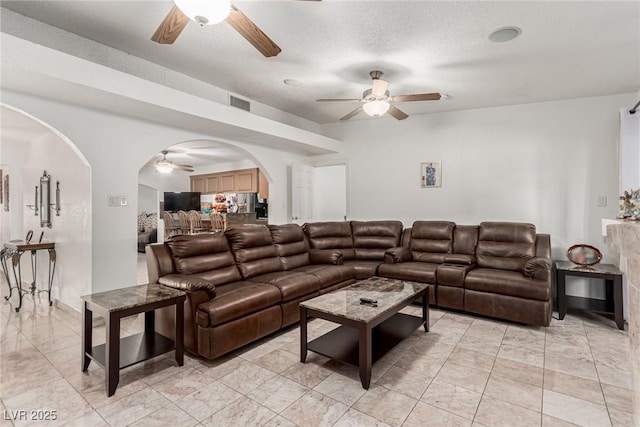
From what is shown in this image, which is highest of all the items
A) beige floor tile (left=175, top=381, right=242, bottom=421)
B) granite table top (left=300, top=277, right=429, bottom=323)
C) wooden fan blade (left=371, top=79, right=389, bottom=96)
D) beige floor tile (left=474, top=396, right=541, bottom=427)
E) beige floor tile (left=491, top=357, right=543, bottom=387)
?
wooden fan blade (left=371, top=79, right=389, bottom=96)

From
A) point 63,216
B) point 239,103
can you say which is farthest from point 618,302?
point 63,216

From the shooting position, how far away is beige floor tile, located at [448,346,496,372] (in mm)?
2551

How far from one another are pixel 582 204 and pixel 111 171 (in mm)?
5653

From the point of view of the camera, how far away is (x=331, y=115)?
5.39 meters

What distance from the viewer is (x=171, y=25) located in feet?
6.63

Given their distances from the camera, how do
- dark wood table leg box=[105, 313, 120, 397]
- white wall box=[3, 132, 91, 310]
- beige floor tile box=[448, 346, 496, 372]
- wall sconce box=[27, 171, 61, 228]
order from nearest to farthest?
dark wood table leg box=[105, 313, 120, 397] < beige floor tile box=[448, 346, 496, 372] < white wall box=[3, 132, 91, 310] < wall sconce box=[27, 171, 61, 228]

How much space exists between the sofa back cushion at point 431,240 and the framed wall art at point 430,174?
75cm

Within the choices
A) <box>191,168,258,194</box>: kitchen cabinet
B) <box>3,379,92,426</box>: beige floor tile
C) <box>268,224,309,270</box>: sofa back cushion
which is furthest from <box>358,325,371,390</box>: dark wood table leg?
<box>191,168,258,194</box>: kitchen cabinet

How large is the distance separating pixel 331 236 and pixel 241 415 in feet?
10.3

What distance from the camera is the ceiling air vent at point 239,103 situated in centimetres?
425

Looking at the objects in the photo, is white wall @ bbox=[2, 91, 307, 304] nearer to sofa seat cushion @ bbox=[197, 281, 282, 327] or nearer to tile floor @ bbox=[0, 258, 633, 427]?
tile floor @ bbox=[0, 258, 633, 427]

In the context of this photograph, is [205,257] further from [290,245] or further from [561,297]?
[561,297]

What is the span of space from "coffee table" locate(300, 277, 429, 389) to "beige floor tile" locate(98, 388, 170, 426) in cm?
106

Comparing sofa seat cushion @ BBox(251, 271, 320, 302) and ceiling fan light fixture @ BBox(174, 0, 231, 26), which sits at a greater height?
ceiling fan light fixture @ BBox(174, 0, 231, 26)
